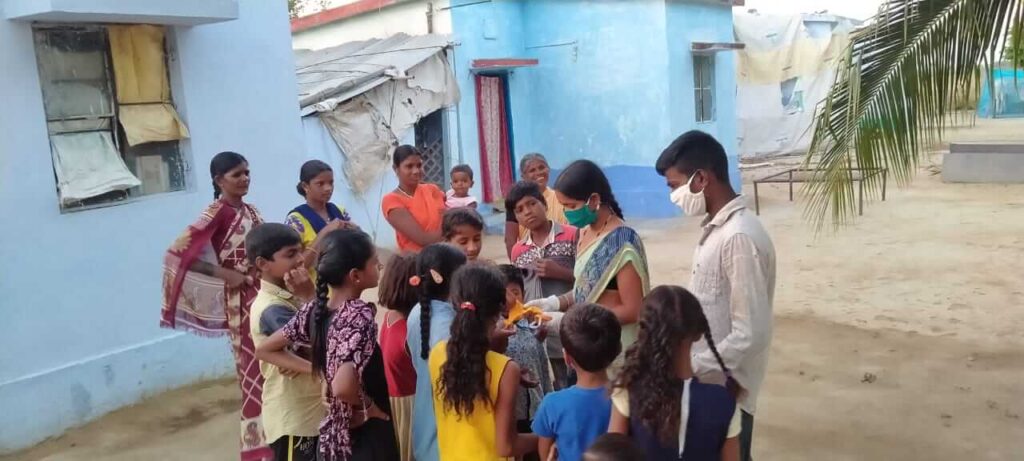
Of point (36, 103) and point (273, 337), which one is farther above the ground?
point (36, 103)

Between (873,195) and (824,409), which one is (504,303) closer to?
(824,409)

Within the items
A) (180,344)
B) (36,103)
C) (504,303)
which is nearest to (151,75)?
(36,103)

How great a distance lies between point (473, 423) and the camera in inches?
92.0

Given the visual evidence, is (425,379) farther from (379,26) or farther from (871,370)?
(379,26)

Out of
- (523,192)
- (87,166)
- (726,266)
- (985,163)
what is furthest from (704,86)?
(726,266)

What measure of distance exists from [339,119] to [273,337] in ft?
23.1

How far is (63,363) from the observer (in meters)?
4.70

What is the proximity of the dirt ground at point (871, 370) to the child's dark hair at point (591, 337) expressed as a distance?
217 cm

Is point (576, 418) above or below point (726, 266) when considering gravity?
below

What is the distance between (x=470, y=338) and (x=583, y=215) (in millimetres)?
736

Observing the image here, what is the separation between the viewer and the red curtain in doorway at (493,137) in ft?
38.1

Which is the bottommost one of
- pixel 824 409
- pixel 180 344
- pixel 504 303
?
pixel 824 409

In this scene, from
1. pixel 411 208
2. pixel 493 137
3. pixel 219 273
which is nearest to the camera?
pixel 219 273

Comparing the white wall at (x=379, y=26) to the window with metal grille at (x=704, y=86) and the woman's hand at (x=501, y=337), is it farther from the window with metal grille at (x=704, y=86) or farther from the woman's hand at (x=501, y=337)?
the woman's hand at (x=501, y=337)
